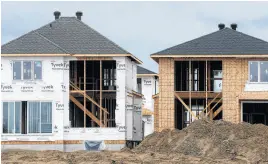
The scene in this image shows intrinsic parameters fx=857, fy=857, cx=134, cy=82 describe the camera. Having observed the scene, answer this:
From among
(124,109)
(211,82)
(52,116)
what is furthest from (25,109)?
(211,82)

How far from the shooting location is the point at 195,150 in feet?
152

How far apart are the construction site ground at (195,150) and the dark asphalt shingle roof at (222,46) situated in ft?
20.4

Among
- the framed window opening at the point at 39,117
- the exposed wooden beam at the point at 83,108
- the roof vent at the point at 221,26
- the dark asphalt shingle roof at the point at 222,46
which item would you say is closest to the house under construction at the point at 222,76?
the dark asphalt shingle roof at the point at 222,46

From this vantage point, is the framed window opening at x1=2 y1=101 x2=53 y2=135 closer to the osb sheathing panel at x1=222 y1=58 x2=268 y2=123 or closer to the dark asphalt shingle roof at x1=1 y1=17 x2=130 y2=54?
the dark asphalt shingle roof at x1=1 y1=17 x2=130 y2=54

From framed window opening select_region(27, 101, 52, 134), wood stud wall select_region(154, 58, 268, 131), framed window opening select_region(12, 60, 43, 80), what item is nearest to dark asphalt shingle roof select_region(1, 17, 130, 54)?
framed window opening select_region(12, 60, 43, 80)

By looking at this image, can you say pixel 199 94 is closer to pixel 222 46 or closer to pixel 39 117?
pixel 222 46

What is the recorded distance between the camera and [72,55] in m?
54.4

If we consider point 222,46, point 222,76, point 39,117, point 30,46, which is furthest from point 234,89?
point 30,46

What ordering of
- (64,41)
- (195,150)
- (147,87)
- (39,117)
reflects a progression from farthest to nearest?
(147,87) → (64,41) → (39,117) → (195,150)

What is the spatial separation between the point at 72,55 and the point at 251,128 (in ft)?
43.1

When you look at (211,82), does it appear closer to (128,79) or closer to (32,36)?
(128,79)

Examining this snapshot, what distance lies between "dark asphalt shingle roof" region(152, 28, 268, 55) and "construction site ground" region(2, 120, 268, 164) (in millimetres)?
6233

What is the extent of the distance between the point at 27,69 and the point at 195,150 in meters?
13.5

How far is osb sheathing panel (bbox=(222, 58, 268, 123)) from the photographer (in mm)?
53500
